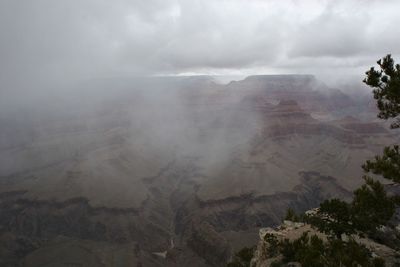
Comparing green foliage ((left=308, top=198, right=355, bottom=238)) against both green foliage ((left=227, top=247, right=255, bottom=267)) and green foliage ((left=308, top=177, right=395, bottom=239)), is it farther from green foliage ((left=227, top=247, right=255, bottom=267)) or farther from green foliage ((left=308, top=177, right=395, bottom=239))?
green foliage ((left=227, top=247, right=255, bottom=267))

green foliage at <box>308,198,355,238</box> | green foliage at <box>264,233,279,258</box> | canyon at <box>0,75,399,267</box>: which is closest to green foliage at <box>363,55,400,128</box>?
green foliage at <box>308,198,355,238</box>

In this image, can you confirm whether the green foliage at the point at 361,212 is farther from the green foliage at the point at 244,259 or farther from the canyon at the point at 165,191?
the canyon at the point at 165,191

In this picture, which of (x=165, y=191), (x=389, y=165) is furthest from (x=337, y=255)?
(x=165, y=191)

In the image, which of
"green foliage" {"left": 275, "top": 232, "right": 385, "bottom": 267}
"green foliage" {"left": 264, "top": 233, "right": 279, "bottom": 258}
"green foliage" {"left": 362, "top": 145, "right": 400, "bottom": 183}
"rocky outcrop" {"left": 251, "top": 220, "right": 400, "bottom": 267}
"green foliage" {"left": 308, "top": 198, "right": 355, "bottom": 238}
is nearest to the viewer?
"green foliage" {"left": 275, "top": 232, "right": 385, "bottom": 267}

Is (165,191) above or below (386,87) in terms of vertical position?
below

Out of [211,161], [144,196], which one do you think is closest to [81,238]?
[144,196]

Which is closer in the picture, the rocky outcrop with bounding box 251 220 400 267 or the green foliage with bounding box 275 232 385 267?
the green foliage with bounding box 275 232 385 267

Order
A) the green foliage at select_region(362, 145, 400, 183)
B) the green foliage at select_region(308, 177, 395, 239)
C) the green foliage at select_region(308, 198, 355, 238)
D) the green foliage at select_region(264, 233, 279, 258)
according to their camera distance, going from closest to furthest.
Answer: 1. the green foliage at select_region(362, 145, 400, 183)
2. the green foliage at select_region(308, 177, 395, 239)
3. the green foliage at select_region(308, 198, 355, 238)
4. the green foliage at select_region(264, 233, 279, 258)

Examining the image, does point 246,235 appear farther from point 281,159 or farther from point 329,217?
point 329,217

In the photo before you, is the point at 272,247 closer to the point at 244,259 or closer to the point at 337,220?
the point at 337,220
